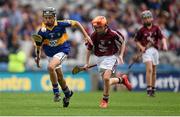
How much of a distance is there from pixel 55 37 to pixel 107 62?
138cm

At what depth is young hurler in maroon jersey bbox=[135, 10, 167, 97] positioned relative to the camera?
75.7 feet

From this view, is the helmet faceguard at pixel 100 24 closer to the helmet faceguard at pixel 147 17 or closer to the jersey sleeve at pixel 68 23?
the jersey sleeve at pixel 68 23

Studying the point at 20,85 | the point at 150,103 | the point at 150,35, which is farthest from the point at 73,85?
the point at 150,103

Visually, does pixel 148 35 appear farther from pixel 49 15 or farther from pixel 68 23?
pixel 49 15

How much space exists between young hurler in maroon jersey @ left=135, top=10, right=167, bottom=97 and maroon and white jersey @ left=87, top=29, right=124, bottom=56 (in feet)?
16.3

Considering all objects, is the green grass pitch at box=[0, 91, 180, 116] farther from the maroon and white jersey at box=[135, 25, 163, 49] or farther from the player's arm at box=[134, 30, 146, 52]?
the maroon and white jersey at box=[135, 25, 163, 49]

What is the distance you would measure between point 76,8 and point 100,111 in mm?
15413

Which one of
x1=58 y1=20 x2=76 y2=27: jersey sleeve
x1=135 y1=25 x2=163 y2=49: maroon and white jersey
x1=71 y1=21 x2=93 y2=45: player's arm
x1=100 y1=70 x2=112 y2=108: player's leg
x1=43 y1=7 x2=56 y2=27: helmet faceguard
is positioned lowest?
x1=100 y1=70 x2=112 y2=108: player's leg

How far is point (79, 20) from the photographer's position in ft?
100

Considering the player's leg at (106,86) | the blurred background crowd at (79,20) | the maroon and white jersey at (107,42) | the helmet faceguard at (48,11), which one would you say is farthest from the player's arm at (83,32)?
the blurred background crowd at (79,20)

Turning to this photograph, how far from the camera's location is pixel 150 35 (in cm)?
2314

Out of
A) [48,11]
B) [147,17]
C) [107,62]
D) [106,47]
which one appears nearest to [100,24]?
[106,47]

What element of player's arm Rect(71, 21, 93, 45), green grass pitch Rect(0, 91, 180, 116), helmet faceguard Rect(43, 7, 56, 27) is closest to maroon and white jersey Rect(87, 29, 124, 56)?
player's arm Rect(71, 21, 93, 45)

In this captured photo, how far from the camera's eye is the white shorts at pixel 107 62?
17938 millimetres
